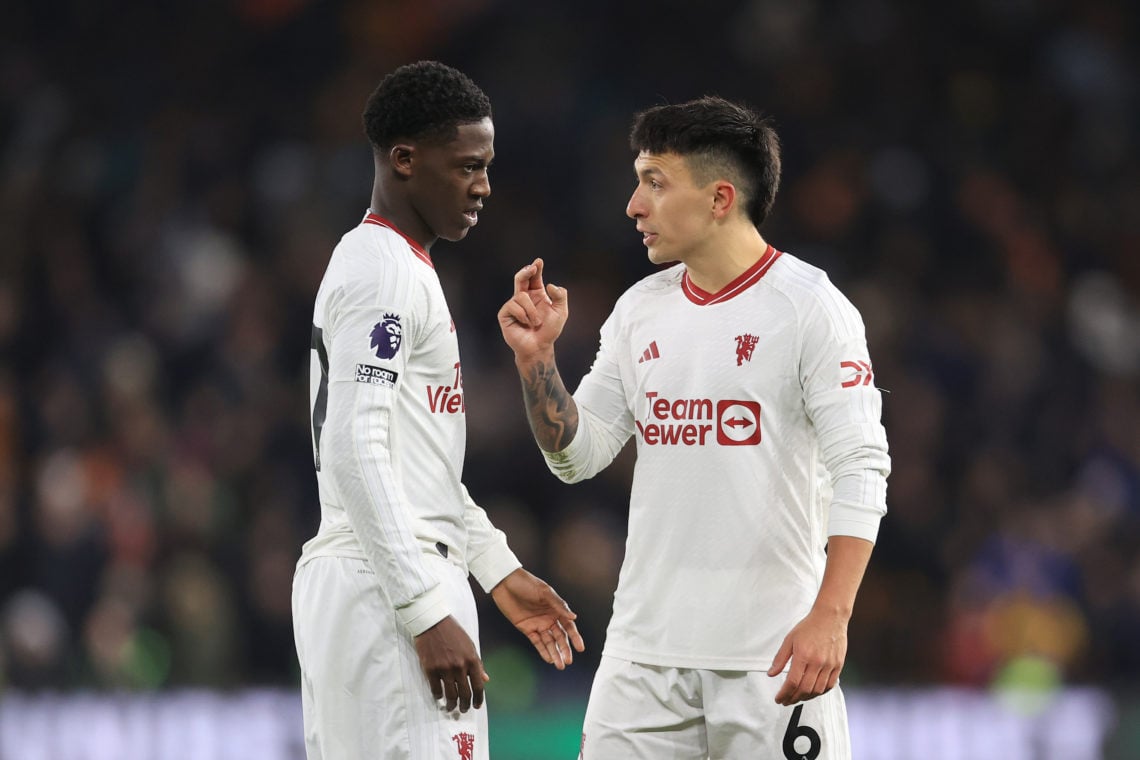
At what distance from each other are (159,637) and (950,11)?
7.38 metres

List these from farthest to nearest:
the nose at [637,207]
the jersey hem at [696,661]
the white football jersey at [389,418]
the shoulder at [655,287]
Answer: the shoulder at [655,287] → the nose at [637,207] → the jersey hem at [696,661] → the white football jersey at [389,418]

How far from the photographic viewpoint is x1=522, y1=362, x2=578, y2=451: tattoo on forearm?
4.12 metres

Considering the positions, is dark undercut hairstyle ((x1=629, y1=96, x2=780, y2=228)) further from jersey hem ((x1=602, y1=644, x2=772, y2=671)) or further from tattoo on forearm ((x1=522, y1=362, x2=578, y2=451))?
jersey hem ((x1=602, y1=644, x2=772, y2=671))

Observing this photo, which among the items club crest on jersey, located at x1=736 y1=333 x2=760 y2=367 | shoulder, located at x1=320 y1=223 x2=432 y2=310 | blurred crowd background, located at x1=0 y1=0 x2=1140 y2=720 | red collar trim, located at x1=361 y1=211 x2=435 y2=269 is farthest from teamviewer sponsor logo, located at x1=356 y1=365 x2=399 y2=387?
blurred crowd background, located at x1=0 y1=0 x2=1140 y2=720

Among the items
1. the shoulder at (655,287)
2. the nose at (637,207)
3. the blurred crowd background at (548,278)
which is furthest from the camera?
the blurred crowd background at (548,278)

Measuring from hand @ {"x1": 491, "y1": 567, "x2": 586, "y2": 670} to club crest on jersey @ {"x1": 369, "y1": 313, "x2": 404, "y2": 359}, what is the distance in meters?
0.90

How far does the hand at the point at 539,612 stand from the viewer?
4234 mm

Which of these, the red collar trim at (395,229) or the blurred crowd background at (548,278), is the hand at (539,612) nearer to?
the red collar trim at (395,229)

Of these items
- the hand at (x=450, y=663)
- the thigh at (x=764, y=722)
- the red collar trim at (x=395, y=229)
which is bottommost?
the thigh at (x=764, y=722)

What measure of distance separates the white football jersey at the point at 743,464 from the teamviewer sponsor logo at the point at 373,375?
853 mm

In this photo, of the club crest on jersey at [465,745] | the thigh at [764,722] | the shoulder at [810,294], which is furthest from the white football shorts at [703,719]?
the shoulder at [810,294]

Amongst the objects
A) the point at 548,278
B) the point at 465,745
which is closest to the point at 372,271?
the point at 465,745

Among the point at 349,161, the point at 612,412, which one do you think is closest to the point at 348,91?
the point at 349,161

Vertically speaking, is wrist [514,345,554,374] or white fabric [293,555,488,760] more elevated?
wrist [514,345,554,374]
